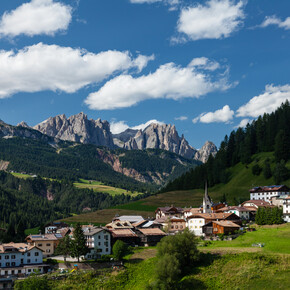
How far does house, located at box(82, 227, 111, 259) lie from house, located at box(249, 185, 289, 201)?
259 feet

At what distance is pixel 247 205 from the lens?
14438 centimetres

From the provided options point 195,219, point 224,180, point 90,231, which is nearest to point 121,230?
point 90,231

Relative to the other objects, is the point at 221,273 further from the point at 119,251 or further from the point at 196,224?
the point at 196,224

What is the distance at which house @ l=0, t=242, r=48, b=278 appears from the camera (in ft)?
302

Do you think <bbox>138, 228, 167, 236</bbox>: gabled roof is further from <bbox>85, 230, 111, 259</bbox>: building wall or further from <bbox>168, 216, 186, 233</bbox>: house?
<bbox>168, 216, 186, 233</bbox>: house

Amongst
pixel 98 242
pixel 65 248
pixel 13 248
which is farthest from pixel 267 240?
pixel 13 248

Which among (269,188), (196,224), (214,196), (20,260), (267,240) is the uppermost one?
(269,188)

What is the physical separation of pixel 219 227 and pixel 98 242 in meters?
32.1

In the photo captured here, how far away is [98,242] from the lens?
339 ft

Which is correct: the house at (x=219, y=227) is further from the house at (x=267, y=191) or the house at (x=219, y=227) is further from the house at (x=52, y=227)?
the house at (x=52, y=227)

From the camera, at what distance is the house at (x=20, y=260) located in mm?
92062

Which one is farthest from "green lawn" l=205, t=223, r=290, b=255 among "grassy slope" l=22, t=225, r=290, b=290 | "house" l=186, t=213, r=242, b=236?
"house" l=186, t=213, r=242, b=236

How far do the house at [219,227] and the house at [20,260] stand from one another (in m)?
44.2

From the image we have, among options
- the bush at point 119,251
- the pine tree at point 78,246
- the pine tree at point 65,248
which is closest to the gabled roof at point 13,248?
the pine tree at point 65,248
